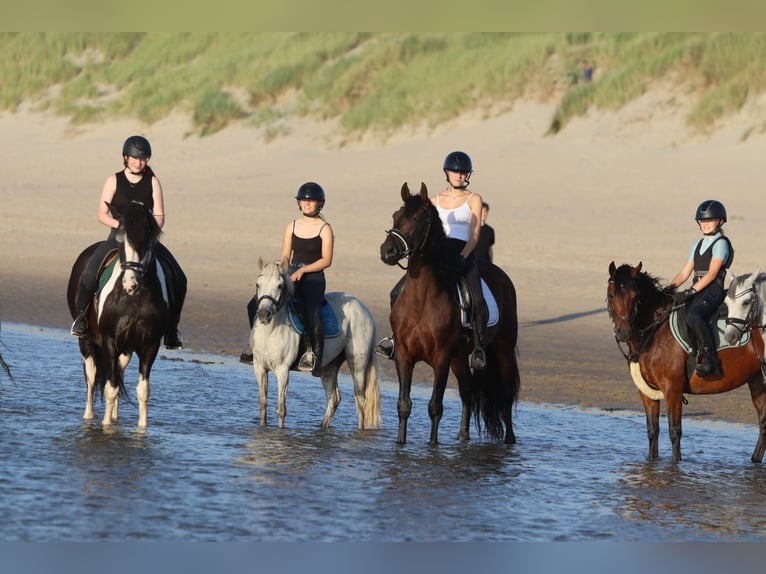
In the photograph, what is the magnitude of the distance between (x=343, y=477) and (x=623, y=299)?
265 cm

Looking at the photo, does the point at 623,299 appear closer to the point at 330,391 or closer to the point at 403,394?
the point at 403,394

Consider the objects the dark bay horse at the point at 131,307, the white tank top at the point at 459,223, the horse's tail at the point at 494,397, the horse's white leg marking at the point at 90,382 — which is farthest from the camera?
the horse's tail at the point at 494,397

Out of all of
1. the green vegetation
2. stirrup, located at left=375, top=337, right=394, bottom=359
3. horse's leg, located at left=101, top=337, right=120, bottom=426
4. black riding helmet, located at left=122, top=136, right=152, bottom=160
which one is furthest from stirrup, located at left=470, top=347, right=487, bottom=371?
the green vegetation

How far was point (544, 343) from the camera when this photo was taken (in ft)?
53.8

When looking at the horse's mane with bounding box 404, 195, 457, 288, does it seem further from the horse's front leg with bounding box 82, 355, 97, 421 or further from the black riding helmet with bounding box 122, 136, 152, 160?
the horse's front leg with bounding box 82, 355, 97, 421

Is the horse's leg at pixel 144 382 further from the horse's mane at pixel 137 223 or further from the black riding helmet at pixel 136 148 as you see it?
the black riding helmet at pixel 136 148

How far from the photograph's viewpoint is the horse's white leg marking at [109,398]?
10.5 metres

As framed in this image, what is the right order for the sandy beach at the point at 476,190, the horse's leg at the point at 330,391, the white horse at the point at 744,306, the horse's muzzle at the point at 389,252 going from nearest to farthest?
1. the horse's muzzle at the point at 389,252
2. the white horse at the point at 744,306
3. the horse's leg at the point at 330,391
4. the sandy beach at the point at 476,190

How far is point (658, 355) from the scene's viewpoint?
1020cm

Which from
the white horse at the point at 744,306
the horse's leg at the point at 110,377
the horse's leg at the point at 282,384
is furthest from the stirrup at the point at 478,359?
the horse's leg at the point at 110,377

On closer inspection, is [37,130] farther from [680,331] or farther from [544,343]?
[680,331]

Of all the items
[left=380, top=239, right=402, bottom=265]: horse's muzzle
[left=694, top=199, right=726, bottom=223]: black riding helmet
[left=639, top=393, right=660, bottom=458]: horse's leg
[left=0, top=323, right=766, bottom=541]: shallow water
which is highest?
[left=694, top=199, right=726, bottom=223]: black riding helmet

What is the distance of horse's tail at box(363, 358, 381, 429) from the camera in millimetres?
11219

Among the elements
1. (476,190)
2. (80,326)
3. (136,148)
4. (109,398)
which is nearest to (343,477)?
(109,398)
